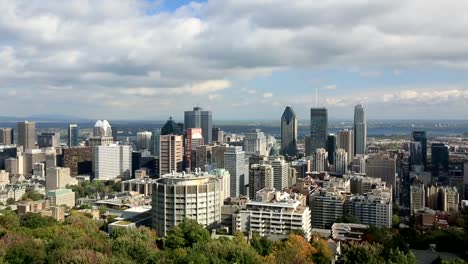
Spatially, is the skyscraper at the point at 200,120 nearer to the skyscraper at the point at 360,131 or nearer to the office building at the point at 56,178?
the skyscraper at the point at 360,131

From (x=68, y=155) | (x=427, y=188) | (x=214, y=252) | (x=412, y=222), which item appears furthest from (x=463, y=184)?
(x=68, y=155)

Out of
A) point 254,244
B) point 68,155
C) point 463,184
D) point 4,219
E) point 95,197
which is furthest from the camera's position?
point 68,155

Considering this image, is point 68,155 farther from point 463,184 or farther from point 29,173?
point 463,184

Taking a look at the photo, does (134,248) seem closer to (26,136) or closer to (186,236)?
(186,236)

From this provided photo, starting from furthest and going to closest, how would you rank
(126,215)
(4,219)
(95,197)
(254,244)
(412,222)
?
(95,197)
(412,222)
(126,215)
(4,219)
(254,244)

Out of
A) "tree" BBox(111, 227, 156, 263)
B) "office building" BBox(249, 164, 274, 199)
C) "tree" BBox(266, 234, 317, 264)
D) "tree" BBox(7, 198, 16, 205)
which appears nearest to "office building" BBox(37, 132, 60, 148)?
"tree" BBox(7, 198, 16, 205)

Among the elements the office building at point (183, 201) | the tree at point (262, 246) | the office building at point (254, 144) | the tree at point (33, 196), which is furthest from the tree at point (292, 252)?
the office building at point (254, 144)

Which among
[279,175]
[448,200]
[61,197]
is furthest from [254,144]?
[61,197]
